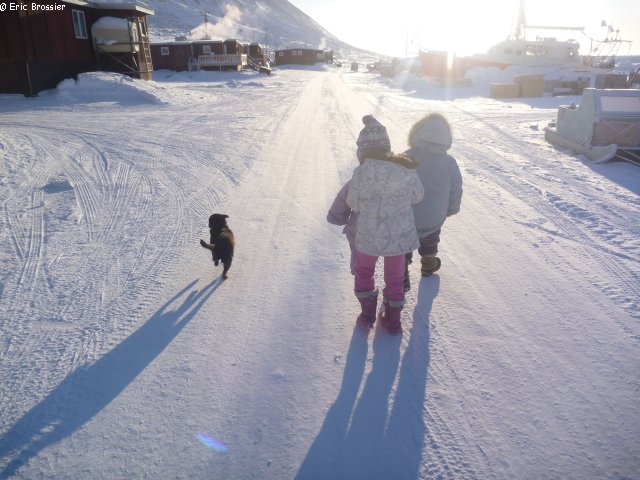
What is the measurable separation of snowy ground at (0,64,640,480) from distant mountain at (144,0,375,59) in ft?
221

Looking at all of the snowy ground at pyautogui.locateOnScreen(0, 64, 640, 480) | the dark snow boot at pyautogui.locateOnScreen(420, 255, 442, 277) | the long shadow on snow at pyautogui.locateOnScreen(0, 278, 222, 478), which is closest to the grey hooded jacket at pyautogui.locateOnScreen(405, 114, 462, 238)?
the dark snow boot at pyautogui.locateOnScreen(420, 255, 442, 277)

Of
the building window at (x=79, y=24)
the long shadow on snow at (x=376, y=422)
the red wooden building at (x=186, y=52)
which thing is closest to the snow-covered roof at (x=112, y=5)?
the building window at (x=79, y=24)

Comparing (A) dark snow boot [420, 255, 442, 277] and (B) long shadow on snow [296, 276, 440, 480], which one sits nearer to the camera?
(B) long shadow on snow [296, 276, 440, 480]

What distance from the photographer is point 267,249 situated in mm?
4305

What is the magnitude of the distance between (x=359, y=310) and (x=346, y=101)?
51.9 feet

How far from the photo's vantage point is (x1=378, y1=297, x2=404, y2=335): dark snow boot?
2974mm

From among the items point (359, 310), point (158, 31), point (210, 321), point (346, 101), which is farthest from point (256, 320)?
point (158, 31)

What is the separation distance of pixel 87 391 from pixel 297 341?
1322 mm

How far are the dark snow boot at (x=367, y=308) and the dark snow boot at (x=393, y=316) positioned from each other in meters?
0.09

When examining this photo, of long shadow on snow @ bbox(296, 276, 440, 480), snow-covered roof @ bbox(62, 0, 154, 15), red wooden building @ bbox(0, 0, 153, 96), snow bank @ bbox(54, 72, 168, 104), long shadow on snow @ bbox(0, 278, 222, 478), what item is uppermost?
snow-covered roof @ bbox(62, 0, 154, 15)

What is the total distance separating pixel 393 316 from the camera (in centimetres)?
301

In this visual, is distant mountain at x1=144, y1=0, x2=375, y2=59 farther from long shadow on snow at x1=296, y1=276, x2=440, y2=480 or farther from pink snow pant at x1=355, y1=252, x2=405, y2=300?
long shadow on snow at x1=296, y1=276, x2=440, y2=480

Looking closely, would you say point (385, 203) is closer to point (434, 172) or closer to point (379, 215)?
point (379, 215)

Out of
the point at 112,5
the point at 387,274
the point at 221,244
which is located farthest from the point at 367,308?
the point at 112,5
